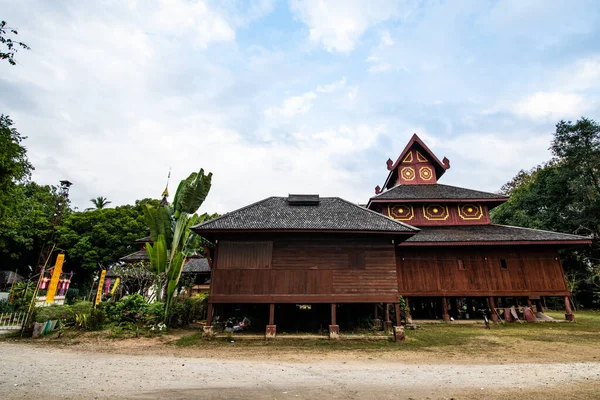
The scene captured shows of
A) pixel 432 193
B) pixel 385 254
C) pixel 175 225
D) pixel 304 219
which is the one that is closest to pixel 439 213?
pixel 432 193

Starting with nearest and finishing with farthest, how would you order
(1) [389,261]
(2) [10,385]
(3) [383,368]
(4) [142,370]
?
(2) [10,385]
(4) [142,370]
(3) [383,368]
(1) [389,261]

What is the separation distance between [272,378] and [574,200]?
33728 millimetres

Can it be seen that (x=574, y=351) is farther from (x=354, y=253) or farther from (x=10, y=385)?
(x=10, y=385)

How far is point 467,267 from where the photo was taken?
17312 millimetres

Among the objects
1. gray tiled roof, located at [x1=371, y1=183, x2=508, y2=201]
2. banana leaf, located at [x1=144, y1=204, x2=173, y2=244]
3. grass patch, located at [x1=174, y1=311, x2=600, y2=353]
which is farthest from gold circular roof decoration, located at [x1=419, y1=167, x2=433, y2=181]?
banana leaf, located at [x1=144, y1=204, x2=173, y2=244]

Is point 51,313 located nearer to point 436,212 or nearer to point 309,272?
point 309,272

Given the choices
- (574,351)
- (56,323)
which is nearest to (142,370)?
(56,323)

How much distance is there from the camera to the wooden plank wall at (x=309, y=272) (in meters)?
12.8

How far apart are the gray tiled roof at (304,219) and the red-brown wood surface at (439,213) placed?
20.4 ft

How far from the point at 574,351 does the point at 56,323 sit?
1913 cm

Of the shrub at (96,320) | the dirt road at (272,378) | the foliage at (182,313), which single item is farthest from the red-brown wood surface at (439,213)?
the shrub at (96,320)

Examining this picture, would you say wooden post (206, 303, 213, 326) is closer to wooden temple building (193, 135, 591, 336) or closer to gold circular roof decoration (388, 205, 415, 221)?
wooden temple building (193, 135, 591, 336)

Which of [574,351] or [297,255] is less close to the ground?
[297,255]

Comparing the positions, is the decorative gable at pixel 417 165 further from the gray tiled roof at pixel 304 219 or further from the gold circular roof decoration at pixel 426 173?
the gray tiled roof at pixel 304 219
